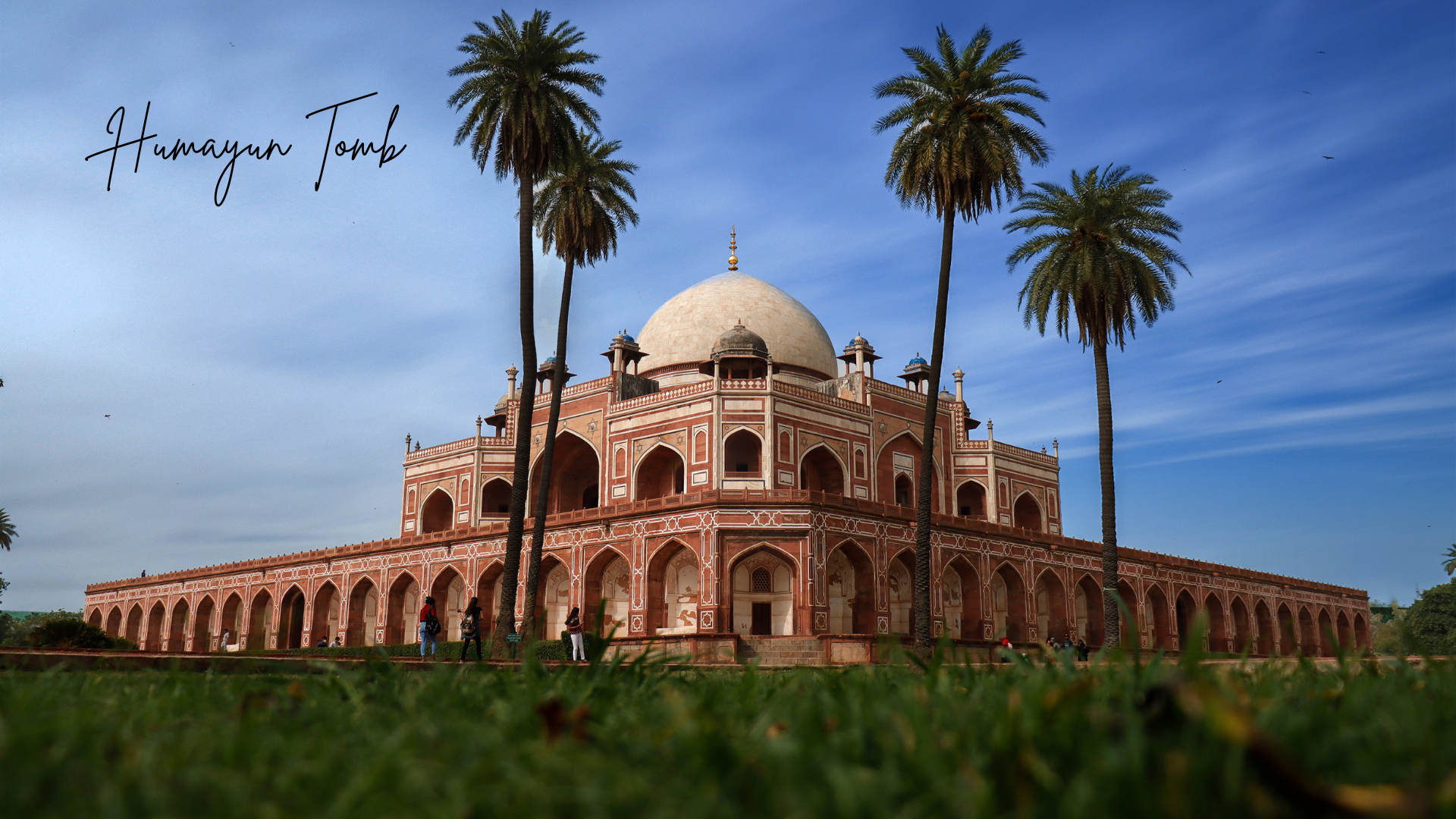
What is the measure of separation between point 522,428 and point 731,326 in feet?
71.1

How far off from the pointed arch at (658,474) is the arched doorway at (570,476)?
12.8 ft

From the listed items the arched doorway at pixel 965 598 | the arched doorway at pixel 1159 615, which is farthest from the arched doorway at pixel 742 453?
the arched doorway at pixel 1159 615

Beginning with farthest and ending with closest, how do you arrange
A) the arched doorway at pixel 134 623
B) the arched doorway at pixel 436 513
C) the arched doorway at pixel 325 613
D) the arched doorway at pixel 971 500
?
1. the arched doorway at pixel 134 623
2. the arched doorway at pixel 436 513
3. the arched doorway at pixel 971 500
4. the arched doorway at pixel 325 613

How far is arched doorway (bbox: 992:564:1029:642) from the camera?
35.3m

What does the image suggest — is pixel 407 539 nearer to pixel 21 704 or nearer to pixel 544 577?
pixel 544 577

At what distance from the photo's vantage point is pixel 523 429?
22.0 m

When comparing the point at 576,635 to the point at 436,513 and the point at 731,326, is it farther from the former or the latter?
the point at 436,513

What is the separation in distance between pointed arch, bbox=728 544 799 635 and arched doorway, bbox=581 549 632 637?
3.70 m

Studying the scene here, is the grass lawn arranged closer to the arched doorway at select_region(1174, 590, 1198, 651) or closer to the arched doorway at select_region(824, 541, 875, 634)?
the arched doorway at select_region(824, 541, 875, 634)

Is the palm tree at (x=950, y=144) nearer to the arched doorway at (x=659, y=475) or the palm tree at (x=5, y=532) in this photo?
the arched doorway at (x=659, y=475)

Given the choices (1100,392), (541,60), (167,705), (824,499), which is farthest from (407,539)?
(167,705)

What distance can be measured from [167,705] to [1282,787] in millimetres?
2707

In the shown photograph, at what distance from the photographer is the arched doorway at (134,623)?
50.2 meters

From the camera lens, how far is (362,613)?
131 ft
